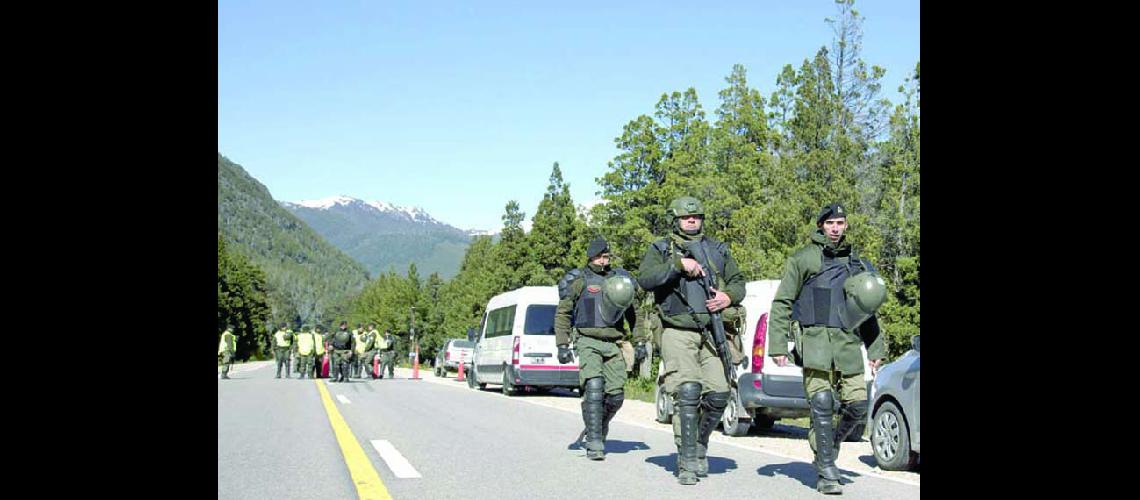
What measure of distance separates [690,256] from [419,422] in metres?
6.83

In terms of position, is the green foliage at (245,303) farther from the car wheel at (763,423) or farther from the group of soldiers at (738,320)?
the group of soldiers at (738,320)

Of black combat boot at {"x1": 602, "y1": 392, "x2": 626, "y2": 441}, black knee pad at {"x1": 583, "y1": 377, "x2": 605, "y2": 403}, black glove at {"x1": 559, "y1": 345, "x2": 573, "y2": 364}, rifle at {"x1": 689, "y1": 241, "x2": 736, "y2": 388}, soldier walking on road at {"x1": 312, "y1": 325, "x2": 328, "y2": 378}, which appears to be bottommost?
soldier walking on road at {"x1": 312, "y1": 325, "x2": 328, "y2": 378}

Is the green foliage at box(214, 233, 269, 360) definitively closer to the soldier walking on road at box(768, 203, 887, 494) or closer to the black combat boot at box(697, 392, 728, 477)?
the black combat boot at box(697, 392, 728, 477)

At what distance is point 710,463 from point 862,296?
9.27ft

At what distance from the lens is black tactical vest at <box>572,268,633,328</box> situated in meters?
9.33

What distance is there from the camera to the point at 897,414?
346 inches

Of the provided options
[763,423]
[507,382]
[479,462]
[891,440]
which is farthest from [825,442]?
[507,382]

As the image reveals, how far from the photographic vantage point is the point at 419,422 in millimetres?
13461

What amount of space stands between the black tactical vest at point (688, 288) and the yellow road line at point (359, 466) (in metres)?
2.49

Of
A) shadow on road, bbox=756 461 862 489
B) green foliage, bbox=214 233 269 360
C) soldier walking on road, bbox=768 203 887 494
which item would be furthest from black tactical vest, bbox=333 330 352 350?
green foliage, bbox=214 233 269 360

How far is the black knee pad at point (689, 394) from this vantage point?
7.61m

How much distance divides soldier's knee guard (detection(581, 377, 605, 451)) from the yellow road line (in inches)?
78.0

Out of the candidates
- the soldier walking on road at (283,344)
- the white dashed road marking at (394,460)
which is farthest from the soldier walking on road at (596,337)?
the soldier walking on road at (283,344)

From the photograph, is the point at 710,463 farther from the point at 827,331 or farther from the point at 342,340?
the point at 342,340
